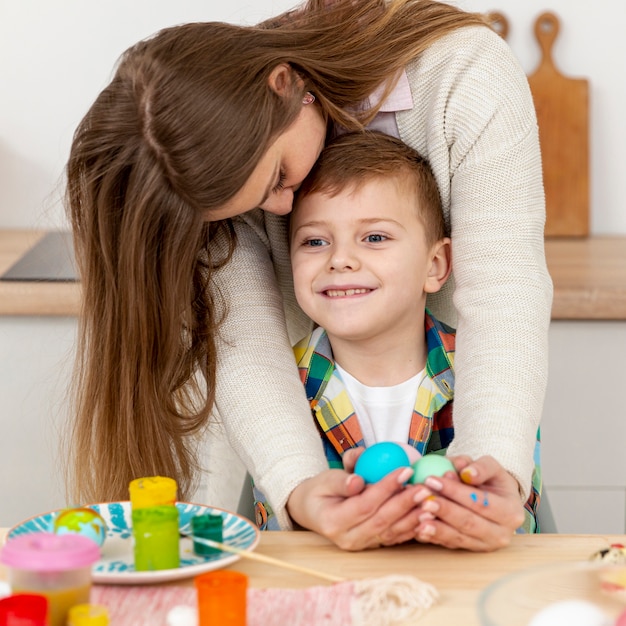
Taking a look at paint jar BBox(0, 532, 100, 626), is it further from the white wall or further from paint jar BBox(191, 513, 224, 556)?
the white wall

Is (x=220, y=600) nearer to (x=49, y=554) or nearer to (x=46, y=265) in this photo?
(x=49, y=554)

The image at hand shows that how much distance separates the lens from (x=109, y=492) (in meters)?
1.31

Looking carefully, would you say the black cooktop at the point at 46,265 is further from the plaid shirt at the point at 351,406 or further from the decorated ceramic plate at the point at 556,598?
the decorated ceramic plate at the point at 556,598

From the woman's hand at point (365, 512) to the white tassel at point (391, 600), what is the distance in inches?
3.3

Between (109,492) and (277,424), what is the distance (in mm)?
279

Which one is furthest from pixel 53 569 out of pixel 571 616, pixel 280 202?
pixel 280 202

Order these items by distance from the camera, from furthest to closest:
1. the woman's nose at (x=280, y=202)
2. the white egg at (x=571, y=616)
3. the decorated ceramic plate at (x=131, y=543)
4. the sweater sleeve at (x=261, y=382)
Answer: the woman's nose at (x=280, y=202)
the sweater sleeve at (x=261, y=382)
the decorated ceramic plate at (x=131, y=543)
the white egg at (x=571, y=616)

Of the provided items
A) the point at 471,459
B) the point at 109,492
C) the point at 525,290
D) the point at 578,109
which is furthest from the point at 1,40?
the point at 471,459

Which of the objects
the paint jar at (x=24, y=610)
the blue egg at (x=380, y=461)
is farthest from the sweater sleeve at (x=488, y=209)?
the paint jar at (x=24, y=610)

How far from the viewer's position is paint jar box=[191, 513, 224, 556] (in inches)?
35.4

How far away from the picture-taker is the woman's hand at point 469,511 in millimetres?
936

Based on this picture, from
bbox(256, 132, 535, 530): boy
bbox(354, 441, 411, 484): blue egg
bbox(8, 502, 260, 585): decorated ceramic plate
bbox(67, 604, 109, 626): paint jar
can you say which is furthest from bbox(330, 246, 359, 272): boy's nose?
bbox(67, 604, 109, 626): paint jar

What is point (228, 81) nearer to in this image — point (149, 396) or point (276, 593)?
point (149, 396)

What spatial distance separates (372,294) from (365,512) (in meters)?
0.46
